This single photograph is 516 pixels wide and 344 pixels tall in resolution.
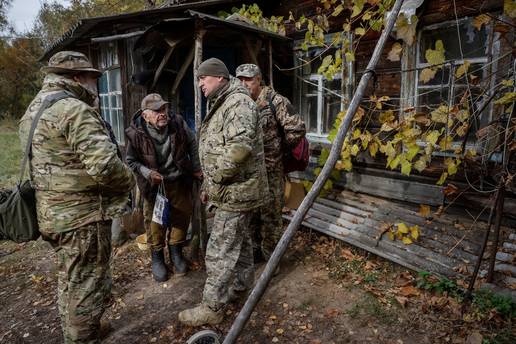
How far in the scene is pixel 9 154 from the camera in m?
13.5

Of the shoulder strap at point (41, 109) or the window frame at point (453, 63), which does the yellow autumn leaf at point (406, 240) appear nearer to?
the window frame at point (453, 63)

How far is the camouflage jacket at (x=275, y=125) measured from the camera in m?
4.08

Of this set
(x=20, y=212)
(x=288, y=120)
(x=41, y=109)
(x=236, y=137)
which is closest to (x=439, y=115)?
Result: (x=288, y=120)

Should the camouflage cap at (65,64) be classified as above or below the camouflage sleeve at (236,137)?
above

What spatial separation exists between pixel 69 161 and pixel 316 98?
479 centimetres

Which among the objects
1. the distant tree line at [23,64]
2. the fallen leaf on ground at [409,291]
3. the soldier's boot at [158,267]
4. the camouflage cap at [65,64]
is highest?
the distant tree line at [23,64]

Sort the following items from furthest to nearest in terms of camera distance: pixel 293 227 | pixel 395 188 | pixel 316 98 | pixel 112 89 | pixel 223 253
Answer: pixel 112 89, pixel 316 98, pixel 395 188, pixel 223 253, pixel 293 227

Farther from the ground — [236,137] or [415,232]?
[236,137]

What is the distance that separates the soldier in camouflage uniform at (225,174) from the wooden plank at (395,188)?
274 centimetres

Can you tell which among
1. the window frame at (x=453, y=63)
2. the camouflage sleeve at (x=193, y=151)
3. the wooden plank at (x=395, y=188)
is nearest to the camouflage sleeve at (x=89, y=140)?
the camouflage sleeve at (x=193, y=151)

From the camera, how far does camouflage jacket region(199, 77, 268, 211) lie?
293 cm

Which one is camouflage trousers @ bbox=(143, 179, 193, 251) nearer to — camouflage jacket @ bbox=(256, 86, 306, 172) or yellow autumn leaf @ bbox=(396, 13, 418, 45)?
camouflage jacket @ bbox=(256, 86, 306, 172)

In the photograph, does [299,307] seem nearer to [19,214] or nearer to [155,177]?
[155,177]

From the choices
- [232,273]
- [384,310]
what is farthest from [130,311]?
[384,310]
